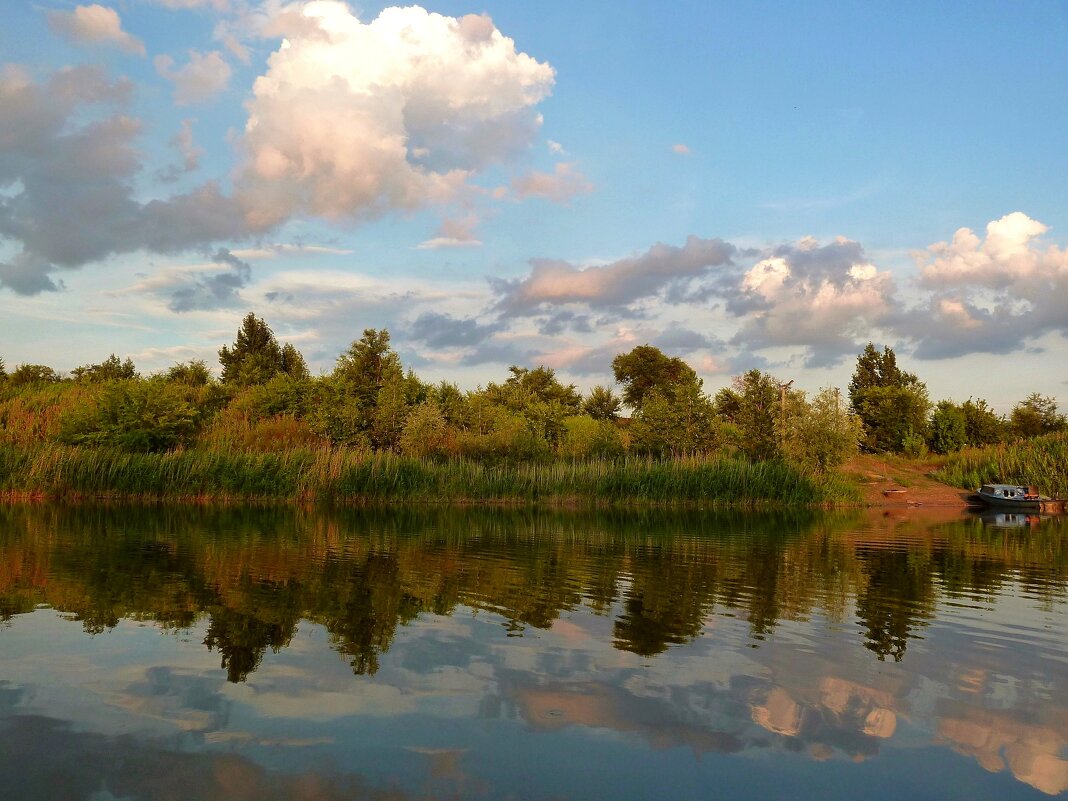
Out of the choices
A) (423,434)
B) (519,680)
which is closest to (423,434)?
(423,434)

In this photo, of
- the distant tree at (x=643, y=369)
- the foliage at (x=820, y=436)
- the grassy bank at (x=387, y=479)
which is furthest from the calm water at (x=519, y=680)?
the distant tree at (x=643, y=369)

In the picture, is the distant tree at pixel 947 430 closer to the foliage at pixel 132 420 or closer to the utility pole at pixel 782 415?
the utility pole at pixel 782 415

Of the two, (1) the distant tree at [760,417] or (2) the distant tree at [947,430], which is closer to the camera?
(1) the distant tree at [760,417]

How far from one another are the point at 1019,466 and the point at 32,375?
64.8m

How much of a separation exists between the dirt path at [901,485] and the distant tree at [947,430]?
5206 mm

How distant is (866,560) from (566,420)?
120 feet

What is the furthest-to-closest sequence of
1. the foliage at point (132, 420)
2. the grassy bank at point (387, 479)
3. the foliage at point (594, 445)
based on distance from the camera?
the foliage at point (594, 445)
the foliage at point (132, 420)
the grassy bank at point (387, 479)

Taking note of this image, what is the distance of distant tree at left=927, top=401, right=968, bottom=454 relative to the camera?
5619 cm

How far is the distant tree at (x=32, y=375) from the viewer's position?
55719 millimetres

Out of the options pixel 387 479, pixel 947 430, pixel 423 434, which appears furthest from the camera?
pixel 947 430

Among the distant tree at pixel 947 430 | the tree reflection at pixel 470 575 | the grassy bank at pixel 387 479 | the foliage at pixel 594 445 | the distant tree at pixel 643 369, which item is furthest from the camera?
the distant tree at pixel 643 369

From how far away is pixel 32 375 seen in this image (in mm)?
58906

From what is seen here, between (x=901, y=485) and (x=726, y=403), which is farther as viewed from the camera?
(x=726, y=403)

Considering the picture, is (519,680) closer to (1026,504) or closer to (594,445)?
(594,445)
